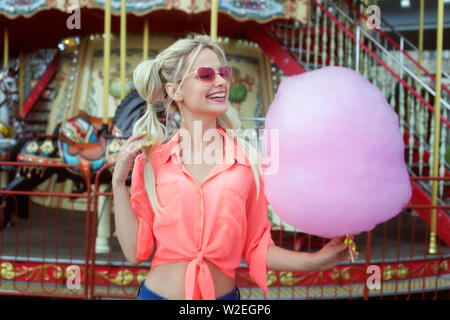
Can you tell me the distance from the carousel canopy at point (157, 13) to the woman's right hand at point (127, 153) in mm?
4891

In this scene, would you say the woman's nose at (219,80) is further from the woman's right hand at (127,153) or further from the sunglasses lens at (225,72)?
the woman's right hand at (127,153)

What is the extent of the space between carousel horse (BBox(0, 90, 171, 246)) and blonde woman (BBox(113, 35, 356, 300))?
304 centimetres

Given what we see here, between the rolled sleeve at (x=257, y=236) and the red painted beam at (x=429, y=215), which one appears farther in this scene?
the red painted beam at (x=429, y=215)

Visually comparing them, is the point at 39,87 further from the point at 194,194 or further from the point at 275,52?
the point at 194,194

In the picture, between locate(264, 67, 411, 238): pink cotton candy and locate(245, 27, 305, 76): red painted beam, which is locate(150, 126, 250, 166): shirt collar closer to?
locate(264, 67, 411, 238): pink cotton candy

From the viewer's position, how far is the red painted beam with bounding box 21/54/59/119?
312 inches

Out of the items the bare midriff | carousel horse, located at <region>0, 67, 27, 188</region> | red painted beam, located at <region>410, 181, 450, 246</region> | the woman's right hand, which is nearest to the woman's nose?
the woman's right hand

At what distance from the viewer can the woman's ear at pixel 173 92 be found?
55.8 inches

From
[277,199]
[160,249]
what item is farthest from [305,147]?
[160,249]

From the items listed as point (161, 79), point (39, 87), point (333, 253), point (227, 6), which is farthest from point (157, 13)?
point (333, 253)

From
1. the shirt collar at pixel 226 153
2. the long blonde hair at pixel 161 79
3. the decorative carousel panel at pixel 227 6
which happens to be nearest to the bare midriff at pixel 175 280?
the long blonde hair at pixel 161 79

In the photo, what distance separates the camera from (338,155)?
1072 mm
